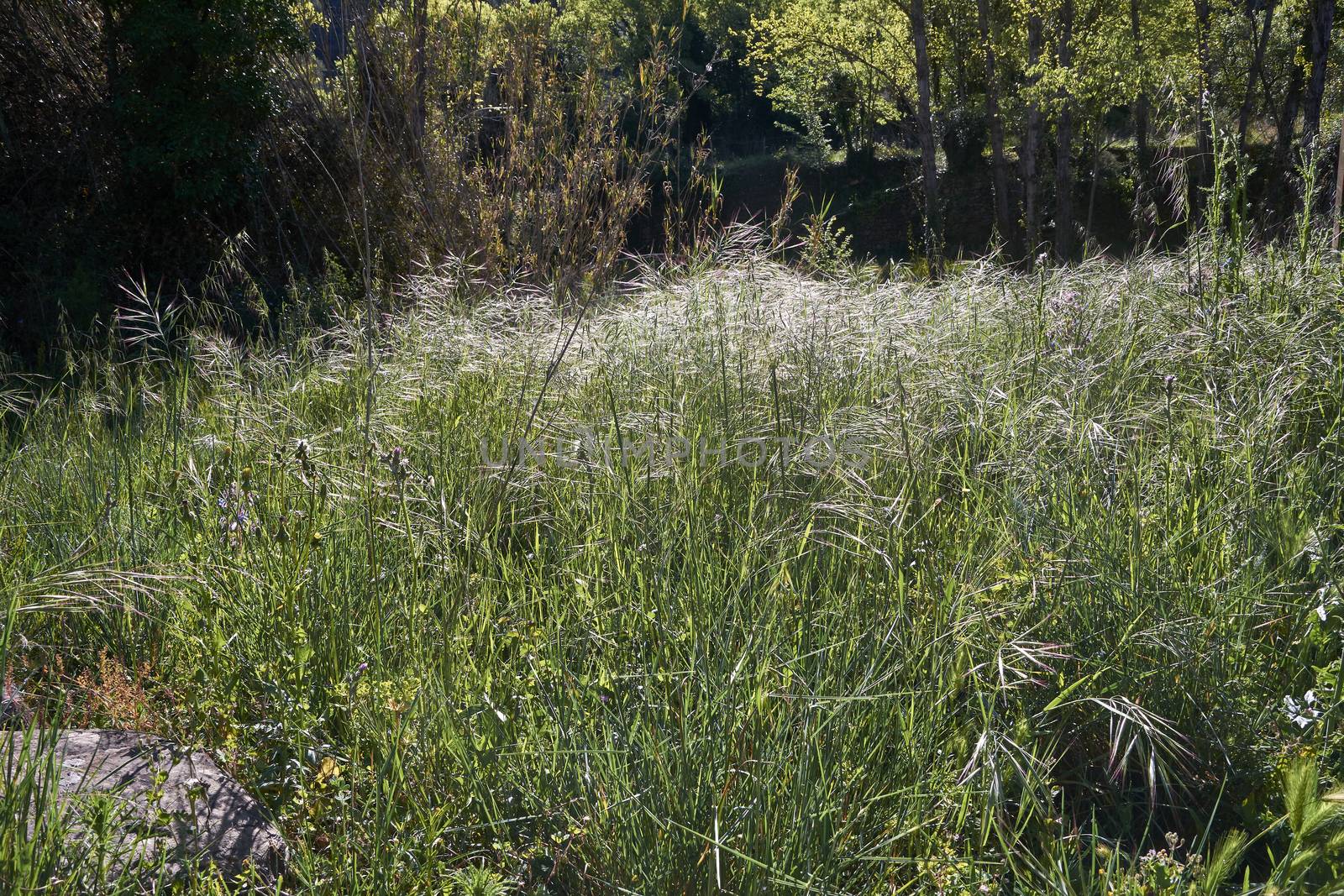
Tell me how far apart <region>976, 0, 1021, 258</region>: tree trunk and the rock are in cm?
1395

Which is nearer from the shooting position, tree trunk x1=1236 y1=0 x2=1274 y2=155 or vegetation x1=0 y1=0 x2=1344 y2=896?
vegetation x1=0 y1=0 x2=1344 y2=896

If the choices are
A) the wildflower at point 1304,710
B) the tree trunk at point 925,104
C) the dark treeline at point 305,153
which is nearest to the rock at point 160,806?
the wildflower at point 1304,710

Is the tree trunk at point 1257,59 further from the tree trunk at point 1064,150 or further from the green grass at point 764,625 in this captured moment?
the green grass at point 764,625

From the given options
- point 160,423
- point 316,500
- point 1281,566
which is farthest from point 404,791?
point 160,423

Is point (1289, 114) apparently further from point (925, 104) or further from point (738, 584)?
point (738, 584)

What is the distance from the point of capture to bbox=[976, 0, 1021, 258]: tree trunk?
14.7m

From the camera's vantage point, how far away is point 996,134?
1574 centimetres

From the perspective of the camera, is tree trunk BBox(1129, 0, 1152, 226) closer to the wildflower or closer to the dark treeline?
the dark treeline

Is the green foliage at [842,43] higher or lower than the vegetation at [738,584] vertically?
higher

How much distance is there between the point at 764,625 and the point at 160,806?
103cm

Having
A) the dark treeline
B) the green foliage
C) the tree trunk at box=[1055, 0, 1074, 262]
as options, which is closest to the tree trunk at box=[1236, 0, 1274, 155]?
the tree trunk at box=[1055, 0, 1074, 262]

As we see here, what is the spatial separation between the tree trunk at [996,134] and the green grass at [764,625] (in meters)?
12.6

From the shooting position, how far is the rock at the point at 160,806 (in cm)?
133

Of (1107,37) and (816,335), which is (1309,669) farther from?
(1107,37)
